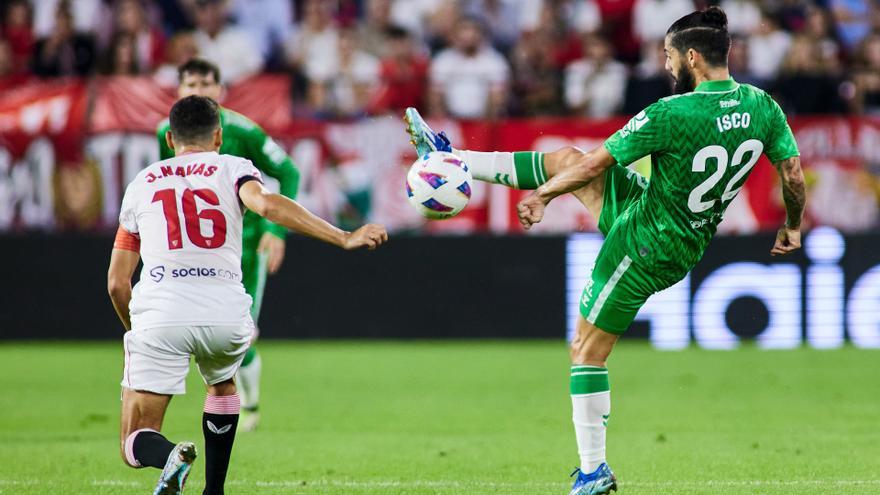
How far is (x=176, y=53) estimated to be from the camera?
1538 centimetres

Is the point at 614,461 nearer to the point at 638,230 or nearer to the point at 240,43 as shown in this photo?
the point at 638,230

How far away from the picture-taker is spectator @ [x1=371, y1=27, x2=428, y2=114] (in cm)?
1454

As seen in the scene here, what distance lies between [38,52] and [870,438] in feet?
35.2

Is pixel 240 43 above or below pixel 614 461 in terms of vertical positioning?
above

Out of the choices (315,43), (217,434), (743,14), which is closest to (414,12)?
(315,43)

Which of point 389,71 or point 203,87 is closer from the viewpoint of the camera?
point 203,87

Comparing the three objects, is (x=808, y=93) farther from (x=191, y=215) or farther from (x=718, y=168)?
(x=191, y=215)

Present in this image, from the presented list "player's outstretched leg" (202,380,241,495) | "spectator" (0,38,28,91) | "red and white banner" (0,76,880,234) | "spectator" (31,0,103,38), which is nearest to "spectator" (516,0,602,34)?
"red and white banner" (0,76,880,234)

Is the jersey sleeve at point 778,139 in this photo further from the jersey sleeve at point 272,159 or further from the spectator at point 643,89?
the spectator at point 643,89

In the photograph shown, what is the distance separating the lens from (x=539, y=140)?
1423cm

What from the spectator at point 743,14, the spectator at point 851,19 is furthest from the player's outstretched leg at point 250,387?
the spectator at point 851,19

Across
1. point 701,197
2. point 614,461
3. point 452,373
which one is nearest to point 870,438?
point 614,461

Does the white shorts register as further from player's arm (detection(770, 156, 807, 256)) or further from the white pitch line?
player's arm (detection(770, 156, 807, 256))

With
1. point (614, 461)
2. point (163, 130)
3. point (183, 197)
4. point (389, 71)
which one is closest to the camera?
point (183, 197)
